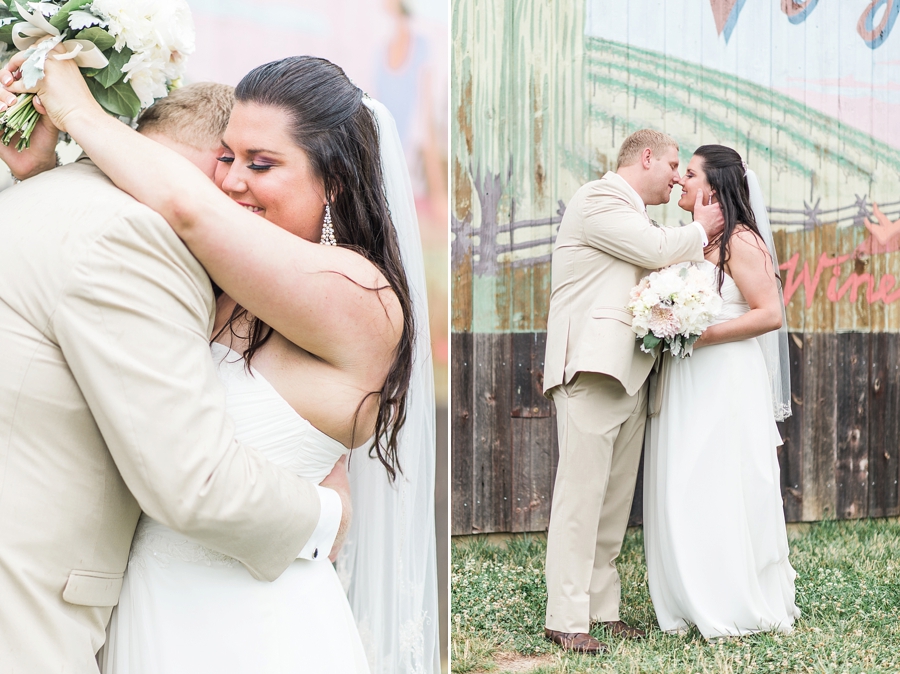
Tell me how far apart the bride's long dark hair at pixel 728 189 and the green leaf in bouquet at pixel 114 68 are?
10.9 ft

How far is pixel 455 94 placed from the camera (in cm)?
Answer: 512

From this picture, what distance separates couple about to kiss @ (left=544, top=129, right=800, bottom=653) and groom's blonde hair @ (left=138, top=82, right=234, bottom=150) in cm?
253

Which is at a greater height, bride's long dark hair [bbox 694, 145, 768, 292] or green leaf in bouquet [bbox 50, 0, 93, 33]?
bride's long dark hair [bbox 694, 145, 768, 292]

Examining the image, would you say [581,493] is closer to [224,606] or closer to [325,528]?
[325,528]

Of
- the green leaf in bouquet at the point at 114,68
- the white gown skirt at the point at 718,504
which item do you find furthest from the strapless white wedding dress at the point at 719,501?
the green leaf in bouquet at the point at 114,68

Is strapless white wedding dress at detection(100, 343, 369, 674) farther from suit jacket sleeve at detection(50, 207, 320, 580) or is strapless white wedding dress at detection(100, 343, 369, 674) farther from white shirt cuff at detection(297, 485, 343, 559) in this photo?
suit jacket sleeve at detection(50, 207, 320, 580)

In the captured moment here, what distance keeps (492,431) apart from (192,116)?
3734 mm

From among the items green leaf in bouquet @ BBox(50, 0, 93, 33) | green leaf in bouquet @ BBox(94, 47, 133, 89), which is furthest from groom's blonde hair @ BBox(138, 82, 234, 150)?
green leaf in bouquet @ BBox(50, 0, 93, 33)

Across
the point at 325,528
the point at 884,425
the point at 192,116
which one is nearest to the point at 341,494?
the point at 325,528

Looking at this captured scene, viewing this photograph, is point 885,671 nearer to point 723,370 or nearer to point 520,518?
point 723,370

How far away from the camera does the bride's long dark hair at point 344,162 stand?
1.71m

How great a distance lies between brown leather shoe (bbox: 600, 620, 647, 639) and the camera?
4.08m

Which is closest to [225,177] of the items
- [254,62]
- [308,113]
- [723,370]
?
[308,113]

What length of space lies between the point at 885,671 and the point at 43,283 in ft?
12.0
